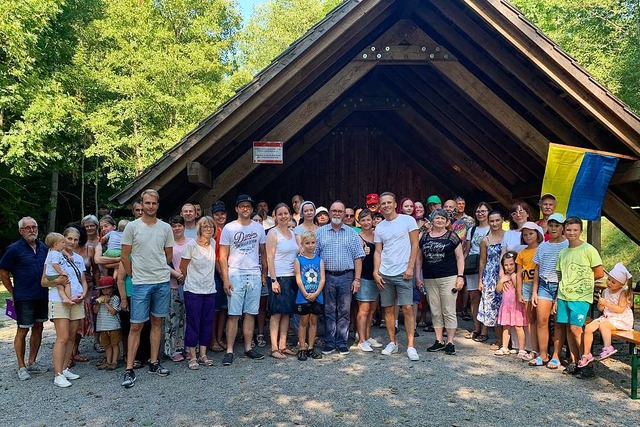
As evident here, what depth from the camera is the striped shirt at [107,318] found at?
16.3 ft

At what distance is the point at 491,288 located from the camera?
566 cm

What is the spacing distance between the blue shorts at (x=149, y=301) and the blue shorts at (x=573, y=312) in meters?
4.08

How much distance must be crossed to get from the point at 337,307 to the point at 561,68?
4.07 meters

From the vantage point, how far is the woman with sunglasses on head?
5.66 m

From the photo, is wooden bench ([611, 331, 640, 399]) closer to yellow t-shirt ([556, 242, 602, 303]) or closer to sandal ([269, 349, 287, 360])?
yellow t-shirt ([556, 242, 602, 303])

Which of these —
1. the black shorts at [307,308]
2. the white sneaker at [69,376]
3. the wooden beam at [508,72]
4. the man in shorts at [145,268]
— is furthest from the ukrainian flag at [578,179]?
the white sneaker at [69,376]

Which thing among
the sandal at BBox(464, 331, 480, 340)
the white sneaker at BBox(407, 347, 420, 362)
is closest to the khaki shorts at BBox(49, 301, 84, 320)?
the white sneaker at BBox(407, 347, 420, 362)

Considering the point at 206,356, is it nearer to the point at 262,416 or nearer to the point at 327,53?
the point at 262,416

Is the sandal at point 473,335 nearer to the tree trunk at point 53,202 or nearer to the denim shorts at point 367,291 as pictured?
the denim shorts at point 367,291

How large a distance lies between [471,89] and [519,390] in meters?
4.11

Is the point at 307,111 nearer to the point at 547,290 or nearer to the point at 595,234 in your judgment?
the point at 547,290

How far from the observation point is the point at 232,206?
9.36 m

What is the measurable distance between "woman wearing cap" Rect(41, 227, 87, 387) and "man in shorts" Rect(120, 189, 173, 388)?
22.7 inches

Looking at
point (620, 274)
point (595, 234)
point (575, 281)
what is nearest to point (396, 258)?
point (575, 281)
